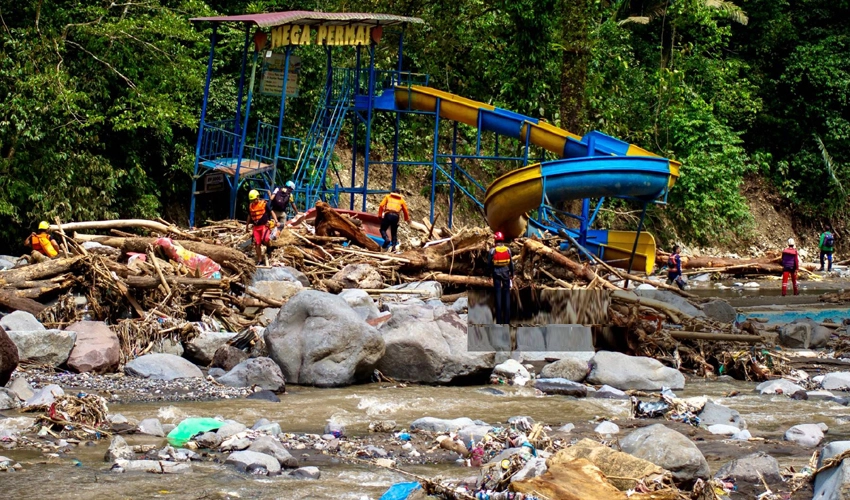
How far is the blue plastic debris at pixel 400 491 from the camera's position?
5.98 metres

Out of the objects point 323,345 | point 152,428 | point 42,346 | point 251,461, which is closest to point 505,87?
point 323,345

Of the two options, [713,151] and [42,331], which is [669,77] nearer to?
[713,151]

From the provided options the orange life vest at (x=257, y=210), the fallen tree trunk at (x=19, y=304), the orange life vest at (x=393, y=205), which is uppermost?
the orange life vest at (x=393, y=205)

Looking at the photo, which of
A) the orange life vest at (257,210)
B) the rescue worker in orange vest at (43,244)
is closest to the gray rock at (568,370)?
the orange life vest at (257,210)

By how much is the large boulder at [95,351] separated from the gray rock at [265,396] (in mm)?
1822

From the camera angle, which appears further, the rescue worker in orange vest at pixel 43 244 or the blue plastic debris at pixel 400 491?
the rescue worker in orange vest at pixel 43 244

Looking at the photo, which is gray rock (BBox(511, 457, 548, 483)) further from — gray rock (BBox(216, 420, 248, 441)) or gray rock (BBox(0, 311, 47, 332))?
gray rock (BBox(0, 311, 47, 332))

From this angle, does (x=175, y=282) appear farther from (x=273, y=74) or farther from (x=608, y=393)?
(x=273, y=74)

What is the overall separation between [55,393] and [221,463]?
2.26 metres

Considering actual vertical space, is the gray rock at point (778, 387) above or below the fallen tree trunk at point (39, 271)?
below

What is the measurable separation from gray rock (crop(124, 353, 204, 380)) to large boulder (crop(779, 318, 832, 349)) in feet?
26.0

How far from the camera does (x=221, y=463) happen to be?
6.69 meters

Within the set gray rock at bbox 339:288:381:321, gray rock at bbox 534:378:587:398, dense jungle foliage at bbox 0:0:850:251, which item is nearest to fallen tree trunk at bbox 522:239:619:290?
gray rock at bbox 339:288:381:321

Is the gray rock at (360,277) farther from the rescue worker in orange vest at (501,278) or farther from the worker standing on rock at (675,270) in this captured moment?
the worker standing on rock at (675,270)
